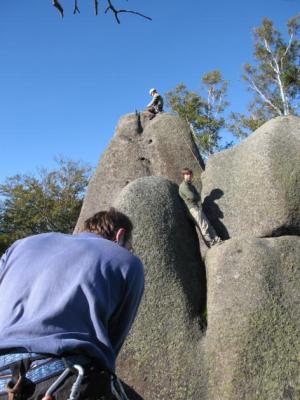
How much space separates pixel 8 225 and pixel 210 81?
16287mm

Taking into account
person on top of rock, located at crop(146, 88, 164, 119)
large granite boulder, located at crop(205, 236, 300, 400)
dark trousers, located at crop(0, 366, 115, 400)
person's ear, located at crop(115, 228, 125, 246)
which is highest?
person on top of rock, located at crop(146, 88, 164, 119)

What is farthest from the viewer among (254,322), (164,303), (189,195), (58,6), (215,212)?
(215,212)

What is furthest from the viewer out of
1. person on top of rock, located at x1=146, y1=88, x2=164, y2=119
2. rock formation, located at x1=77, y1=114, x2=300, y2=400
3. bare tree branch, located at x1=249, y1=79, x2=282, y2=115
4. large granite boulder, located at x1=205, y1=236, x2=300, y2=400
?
bare tree branch, located at x1=249, y1=79, x2=282, y2=115

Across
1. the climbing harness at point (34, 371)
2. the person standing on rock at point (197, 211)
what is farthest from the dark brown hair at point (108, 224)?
the person standing on rock at point (197, 211)

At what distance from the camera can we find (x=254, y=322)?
20.4 feet

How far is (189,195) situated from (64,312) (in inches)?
258

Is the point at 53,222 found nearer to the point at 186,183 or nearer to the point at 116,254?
A: the point at 186,183

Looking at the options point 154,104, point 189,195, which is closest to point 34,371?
point 189,195

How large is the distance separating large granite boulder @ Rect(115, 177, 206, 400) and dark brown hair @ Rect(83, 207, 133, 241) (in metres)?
4.62

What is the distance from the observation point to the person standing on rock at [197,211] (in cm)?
786

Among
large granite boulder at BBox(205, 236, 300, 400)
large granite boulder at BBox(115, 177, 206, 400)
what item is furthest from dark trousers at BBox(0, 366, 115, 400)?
large granite boulder at BBox(115, 177, 206, 400)

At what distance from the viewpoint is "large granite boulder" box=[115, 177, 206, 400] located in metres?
6.31

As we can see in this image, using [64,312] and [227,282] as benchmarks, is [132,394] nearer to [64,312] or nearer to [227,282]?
[227,282]

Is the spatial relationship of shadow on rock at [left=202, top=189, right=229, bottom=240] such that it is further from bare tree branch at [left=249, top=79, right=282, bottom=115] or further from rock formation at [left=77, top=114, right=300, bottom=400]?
bare tree branch at [left=249, top=79, right=282, bottom=115]
